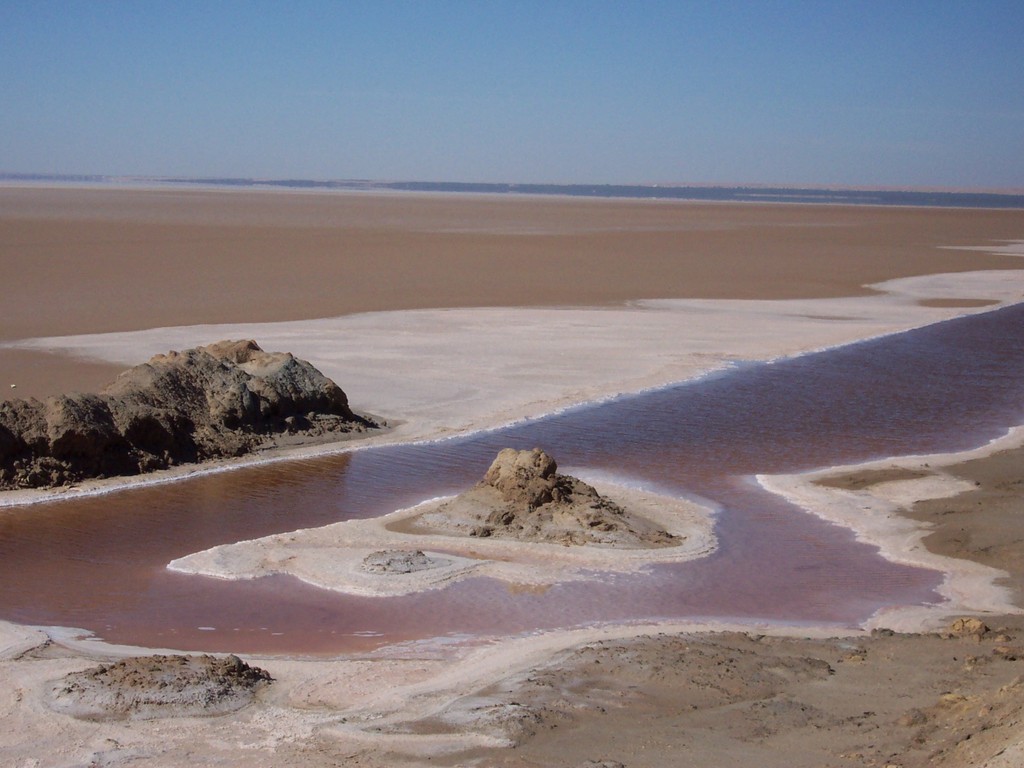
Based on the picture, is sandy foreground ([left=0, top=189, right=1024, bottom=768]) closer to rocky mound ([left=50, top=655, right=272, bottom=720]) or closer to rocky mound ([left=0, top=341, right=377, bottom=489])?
rocky mound ([left=50, top=655, right=272, bottom=720])

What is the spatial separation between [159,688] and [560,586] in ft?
12.9

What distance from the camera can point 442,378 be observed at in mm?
19688

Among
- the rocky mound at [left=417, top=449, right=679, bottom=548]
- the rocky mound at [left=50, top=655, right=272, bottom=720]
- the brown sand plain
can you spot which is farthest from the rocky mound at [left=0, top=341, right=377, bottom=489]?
the rocky mound at [left=50, top=655, right=272, bottom=720]

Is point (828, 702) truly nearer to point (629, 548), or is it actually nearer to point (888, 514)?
point (629, 548)

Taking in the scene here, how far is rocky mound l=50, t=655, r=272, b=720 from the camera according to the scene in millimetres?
7301

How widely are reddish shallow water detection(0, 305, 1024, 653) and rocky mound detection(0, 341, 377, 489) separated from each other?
738 millimetres

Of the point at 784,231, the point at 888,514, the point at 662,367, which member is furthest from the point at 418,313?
the point at 784,231

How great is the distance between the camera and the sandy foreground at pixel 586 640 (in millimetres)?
6680

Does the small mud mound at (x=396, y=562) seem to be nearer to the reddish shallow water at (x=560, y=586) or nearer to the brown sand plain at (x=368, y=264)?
the reddish shallow water at (x=560, y=586)

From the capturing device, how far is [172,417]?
14.6 metres

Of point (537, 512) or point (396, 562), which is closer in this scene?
point (396, 562)

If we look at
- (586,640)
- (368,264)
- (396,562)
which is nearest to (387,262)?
(368,264)

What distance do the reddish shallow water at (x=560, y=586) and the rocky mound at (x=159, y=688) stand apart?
1.19 m

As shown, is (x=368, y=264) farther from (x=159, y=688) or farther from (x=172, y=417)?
(x=159, y=688)
